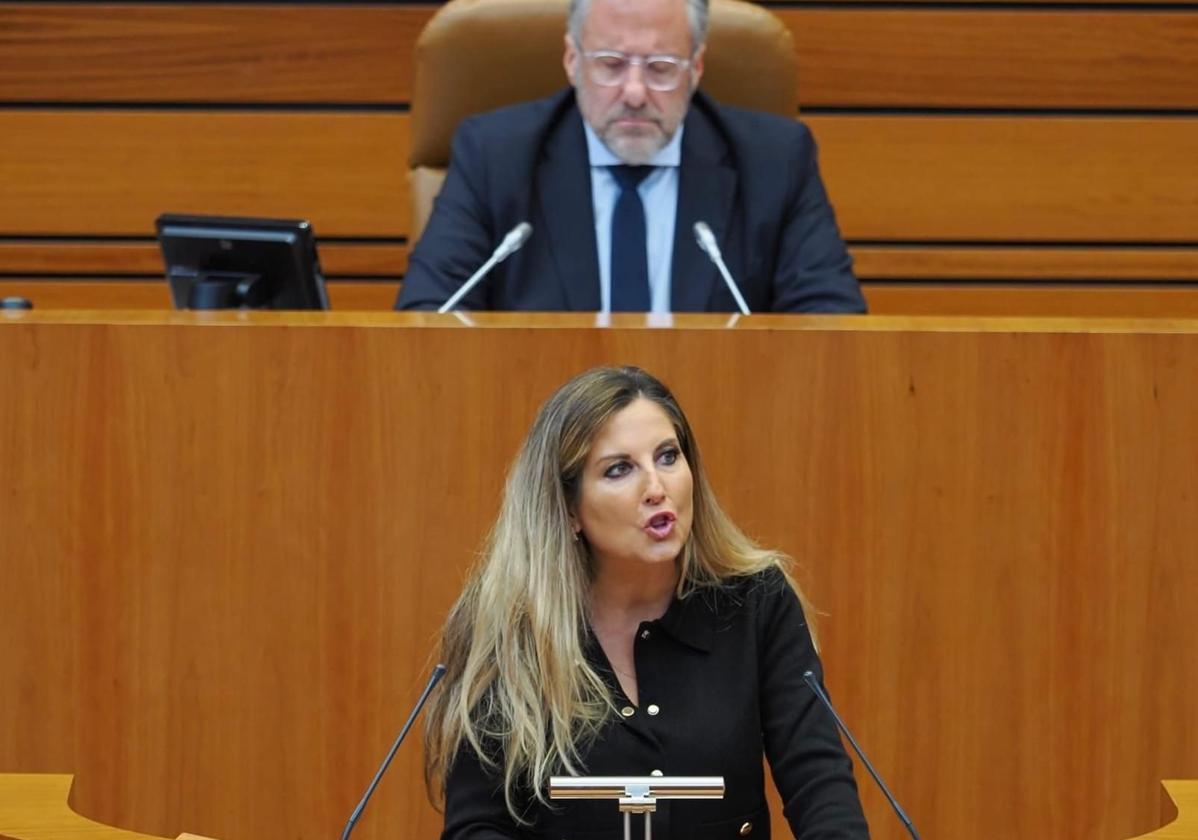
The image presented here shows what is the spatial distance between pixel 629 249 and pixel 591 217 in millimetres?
90

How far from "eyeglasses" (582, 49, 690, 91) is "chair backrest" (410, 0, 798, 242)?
19 centimetres

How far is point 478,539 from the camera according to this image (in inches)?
96.7

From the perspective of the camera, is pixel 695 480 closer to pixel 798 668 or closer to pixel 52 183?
pixel 798 668

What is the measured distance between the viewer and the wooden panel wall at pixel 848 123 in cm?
427

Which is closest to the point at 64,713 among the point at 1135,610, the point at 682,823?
the point at 682,823

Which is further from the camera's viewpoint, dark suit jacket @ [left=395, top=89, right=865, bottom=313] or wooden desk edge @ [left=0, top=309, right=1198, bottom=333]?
dark suit jacket @ [left=395, top=89, right=865, bottom=313]

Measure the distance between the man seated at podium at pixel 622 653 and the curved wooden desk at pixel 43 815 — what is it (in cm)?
39

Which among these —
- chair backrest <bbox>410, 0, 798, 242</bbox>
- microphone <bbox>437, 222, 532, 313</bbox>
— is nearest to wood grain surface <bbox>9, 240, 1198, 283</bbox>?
chair backrest <bbox>410, 0, 798, 242</bbox>

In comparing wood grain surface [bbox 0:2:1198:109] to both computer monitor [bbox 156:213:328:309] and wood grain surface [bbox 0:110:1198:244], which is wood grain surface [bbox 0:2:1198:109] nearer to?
wood grain surface [bbox 0:110:1198:244]

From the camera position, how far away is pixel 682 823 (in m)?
1.96

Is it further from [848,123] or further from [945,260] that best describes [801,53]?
[945,260]

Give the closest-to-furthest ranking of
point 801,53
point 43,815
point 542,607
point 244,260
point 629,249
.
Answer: point 43,815
point 542,607
point 244,260
point 629,249
point 801,53

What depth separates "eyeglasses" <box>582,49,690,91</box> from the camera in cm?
333

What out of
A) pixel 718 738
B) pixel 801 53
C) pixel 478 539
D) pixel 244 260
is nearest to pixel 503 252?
pixel 244 260
